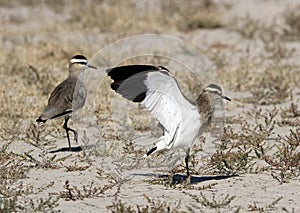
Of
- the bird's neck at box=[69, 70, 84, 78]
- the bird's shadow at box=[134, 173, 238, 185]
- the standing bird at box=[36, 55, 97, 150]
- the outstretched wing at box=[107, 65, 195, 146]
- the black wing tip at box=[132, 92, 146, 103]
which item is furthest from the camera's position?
the bird's neck at box=[69, 70, 84, 78]

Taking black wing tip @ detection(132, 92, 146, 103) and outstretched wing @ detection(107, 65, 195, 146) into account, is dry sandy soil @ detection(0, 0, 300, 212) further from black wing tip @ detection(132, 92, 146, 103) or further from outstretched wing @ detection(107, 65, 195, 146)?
black wing tip @ detection(132, 92, 146, 103)

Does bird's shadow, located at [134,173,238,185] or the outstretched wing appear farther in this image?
bird's shadow, located at [134,173,238,185]

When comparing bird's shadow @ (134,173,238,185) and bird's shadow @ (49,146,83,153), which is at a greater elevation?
bird's shadow @ (49,146,83,153)

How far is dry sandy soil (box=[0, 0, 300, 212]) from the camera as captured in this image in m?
5.27

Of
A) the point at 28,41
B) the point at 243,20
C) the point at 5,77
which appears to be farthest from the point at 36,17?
the point at 5,77

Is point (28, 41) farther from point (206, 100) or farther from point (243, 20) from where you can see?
point (206, 100)

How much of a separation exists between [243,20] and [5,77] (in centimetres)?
542

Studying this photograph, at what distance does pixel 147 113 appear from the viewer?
26.7 feet

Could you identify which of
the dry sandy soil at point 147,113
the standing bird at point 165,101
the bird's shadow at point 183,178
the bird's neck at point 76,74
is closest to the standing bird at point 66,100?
the bird's neck at point 76,74

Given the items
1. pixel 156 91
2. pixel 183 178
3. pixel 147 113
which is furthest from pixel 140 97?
pixel 147 113

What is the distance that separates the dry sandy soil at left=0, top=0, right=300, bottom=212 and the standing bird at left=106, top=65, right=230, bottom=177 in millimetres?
350

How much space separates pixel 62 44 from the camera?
11.6 m

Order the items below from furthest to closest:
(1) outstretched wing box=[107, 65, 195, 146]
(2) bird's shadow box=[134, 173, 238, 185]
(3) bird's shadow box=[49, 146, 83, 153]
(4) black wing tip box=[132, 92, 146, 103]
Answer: (3) bird's shadow box=[49, 146, 83, 153] → (2) bird's shadow box=[134, 173, 238, 185] → (4) black wing tip box=[132, 92, 146, 103] → (1) outstretched wing box=[107, 65, 195, 146]

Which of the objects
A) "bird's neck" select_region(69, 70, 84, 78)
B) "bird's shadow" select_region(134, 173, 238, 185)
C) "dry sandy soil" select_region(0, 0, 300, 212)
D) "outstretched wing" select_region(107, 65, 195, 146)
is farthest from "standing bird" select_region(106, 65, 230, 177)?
"bird's neck" select_region(69, 70, 84, 78)
